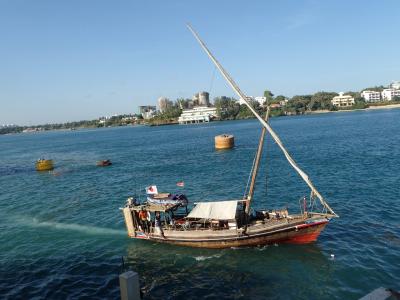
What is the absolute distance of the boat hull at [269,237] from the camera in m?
31.0

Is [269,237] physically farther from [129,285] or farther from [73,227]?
[73,227]

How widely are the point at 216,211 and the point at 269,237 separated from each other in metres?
5.25

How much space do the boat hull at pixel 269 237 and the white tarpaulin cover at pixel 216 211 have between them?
184 centimetres

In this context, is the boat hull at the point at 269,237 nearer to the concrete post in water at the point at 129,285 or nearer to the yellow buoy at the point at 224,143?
the concrete post in water at the point at 129,285

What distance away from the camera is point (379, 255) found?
29.3 m

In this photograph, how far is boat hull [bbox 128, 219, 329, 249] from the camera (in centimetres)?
3105

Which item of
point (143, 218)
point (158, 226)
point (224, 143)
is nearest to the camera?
point (158, 226)

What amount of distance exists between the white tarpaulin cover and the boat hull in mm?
1842

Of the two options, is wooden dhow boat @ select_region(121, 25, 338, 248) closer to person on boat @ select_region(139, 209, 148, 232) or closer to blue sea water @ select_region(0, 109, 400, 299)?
person on boat @ select_region(139, 209, 148, 232)

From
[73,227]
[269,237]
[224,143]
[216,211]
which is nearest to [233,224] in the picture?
[216,211]

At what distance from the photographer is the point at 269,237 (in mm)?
31500

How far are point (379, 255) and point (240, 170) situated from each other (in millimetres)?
44721

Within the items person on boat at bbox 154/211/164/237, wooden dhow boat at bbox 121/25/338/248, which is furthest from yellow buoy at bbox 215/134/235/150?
person on boat at bbox 154/211/164/237

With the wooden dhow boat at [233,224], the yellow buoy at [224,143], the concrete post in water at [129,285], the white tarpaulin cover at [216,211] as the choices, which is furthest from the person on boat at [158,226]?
the yellow buoy at [224,143]
